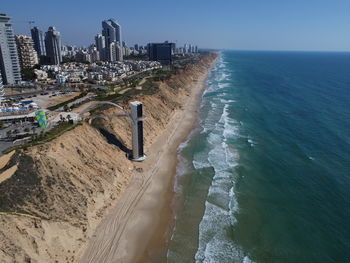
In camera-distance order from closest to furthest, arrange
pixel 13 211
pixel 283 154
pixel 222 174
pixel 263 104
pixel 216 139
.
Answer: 1. pixel 13 211
2. pixel 222 174
3. pixel 283 154
4. pixel 216 139
5. pixel 263 104

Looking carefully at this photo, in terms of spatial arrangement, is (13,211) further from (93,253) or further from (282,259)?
(282,259)

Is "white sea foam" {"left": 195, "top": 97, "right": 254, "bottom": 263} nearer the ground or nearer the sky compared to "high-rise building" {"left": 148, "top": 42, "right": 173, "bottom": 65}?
nearer the ground

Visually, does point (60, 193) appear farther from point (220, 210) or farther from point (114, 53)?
point (114, 53)

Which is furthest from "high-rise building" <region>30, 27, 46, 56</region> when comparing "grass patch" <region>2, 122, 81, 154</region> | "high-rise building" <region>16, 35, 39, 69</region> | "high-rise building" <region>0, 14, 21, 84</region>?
"grass patch" <region>2, 122, 81, 154</region>

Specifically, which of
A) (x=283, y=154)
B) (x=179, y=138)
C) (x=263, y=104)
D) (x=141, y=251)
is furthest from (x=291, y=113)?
(x=141, y=251)

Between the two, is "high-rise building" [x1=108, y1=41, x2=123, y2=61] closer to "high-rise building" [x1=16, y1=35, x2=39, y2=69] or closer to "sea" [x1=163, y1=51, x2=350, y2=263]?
"high-rise building" [x1=16, y1=35, x2=39, y2=69]

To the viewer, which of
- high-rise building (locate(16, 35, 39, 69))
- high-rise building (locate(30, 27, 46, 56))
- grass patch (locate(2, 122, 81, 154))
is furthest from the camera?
high-rise building (locate(30, 27, 46, 56))
